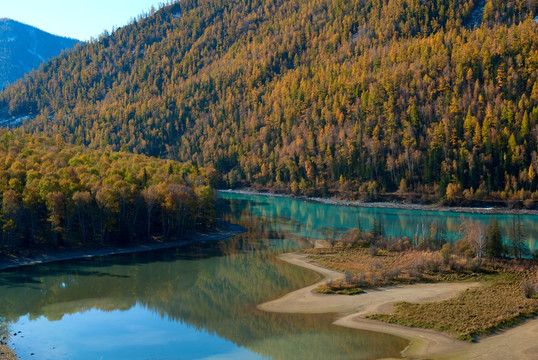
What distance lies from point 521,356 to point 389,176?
111 metres

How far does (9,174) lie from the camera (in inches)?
2872

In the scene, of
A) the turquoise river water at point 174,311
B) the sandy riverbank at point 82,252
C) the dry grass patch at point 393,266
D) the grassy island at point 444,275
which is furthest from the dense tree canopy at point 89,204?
the dry grass patch at point 393,266

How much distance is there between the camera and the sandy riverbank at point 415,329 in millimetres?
34469

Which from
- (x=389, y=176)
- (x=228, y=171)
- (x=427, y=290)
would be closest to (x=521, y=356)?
(x=427, y=290)

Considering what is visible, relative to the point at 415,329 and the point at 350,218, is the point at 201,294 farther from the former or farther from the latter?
the point at 350,218

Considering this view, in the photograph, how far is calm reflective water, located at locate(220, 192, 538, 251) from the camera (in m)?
87.3

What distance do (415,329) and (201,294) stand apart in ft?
76.7

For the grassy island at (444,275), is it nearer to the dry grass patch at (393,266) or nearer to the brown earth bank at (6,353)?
the dry grass patch at (393,266)

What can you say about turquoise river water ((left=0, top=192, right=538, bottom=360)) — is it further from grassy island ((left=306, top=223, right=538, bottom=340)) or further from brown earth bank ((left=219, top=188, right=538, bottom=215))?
brown earth bank ((left=219, top=188, right=538, bottom=215))

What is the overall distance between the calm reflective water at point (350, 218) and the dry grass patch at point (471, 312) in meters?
26.3

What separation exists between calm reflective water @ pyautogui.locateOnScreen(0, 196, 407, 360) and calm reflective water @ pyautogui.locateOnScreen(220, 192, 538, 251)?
25019 mm

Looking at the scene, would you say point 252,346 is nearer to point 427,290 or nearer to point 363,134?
point 427,290

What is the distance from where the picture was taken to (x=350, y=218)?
108 metres

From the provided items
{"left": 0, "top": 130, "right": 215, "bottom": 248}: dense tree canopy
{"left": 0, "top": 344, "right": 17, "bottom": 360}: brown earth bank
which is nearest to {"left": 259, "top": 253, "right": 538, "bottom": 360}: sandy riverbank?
{"left": 0, "top": 344, "right": 17, "bottom": 360}: brown earth bank
